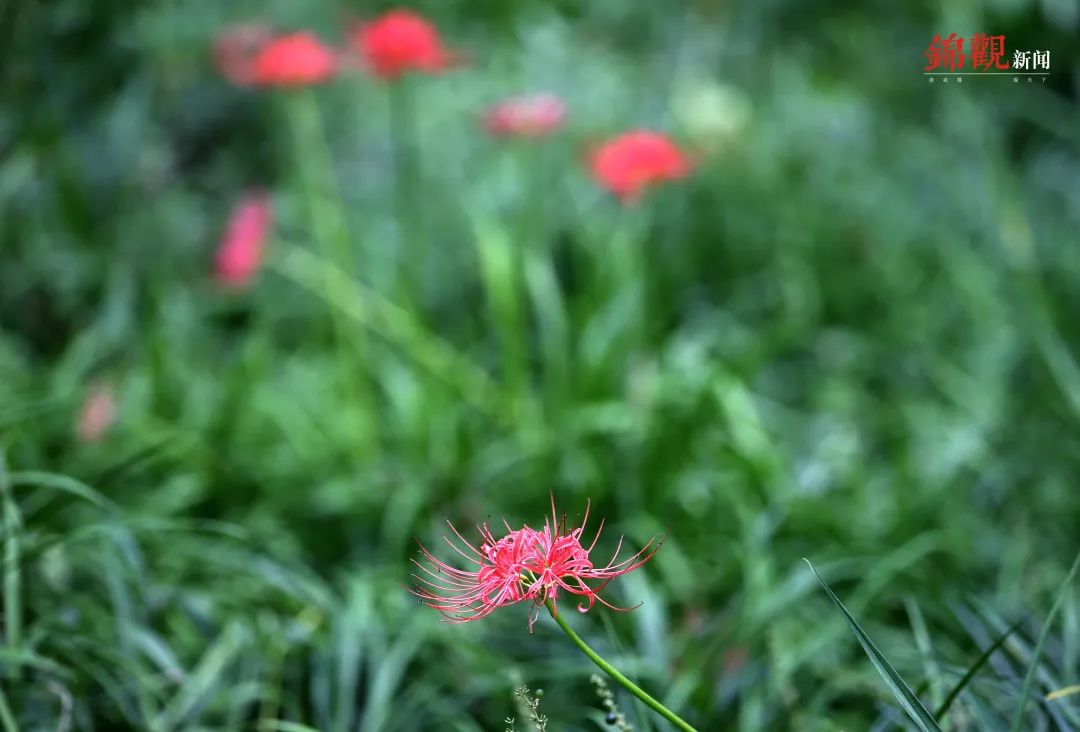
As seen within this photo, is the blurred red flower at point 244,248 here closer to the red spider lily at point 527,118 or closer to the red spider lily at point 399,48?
the red spider lily at point 399,48

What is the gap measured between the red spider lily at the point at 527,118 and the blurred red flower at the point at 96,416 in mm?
1186

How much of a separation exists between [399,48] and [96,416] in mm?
1151

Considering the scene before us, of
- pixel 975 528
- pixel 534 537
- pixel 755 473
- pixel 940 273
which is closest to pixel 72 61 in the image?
pixel 755 473

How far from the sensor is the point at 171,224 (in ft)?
11.1

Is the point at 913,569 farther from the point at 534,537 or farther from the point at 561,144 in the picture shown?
the point at 561,144

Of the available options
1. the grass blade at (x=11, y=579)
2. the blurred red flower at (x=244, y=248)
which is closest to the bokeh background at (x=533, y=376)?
the grass blade at (x=11, y=579)

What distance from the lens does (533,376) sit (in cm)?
306

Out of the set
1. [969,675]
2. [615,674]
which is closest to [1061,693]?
[969,675]

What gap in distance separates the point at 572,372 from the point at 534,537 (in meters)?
1.63

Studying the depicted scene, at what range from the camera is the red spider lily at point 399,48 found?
7.80ft

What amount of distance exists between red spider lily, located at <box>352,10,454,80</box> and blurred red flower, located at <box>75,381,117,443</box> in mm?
1051

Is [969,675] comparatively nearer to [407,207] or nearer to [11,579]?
[11,579]

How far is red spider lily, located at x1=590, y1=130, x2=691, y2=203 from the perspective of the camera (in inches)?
98.9

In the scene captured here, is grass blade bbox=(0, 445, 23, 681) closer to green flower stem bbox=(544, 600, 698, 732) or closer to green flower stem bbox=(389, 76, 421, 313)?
green flower stem bbox=(544, 600, 698, 732)
